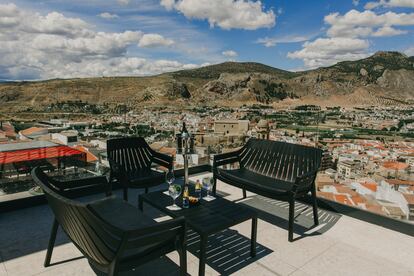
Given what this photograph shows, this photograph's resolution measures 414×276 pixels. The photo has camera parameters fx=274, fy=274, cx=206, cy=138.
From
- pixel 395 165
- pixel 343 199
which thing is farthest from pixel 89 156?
pixel 395 165

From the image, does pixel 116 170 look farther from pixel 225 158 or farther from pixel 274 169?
pixel 274 169

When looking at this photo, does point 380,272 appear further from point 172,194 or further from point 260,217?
point 172,194

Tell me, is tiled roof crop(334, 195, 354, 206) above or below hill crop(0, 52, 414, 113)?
below

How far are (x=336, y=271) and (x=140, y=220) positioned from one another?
63.6 inches

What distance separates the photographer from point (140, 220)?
2.08 meters

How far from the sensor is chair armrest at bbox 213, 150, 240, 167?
3521 millimetres

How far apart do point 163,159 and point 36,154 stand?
71.8 inches

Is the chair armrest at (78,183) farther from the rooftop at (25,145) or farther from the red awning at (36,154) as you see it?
the rooftop at (25,145)

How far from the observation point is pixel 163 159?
3650 mm

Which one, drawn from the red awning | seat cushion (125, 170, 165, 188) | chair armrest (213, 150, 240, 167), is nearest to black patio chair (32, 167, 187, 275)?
seat cushion (125, 170, 165, 188)

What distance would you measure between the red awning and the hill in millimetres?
34874

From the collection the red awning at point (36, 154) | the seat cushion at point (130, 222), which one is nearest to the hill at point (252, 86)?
the red awning at point (36, 154)

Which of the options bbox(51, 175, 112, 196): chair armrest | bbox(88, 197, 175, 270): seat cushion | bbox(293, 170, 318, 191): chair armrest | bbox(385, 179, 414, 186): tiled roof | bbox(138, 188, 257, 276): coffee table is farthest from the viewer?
bbox(385, 179, 414, 186): tiled roof

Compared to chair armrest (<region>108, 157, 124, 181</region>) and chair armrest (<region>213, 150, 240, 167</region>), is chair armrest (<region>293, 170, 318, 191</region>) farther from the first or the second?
chair armrest (<region>108, 157, 124, 181</region>)
